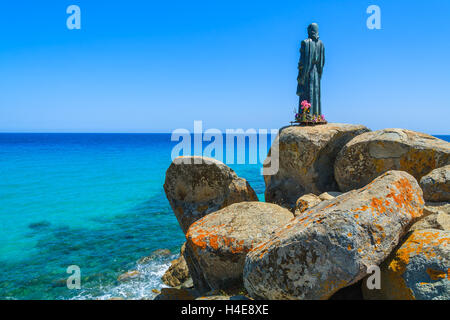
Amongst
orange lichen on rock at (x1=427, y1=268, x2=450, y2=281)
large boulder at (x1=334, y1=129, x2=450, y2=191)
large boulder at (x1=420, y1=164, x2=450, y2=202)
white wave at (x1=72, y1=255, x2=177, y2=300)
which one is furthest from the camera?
white wave at (x1=72, y1=255, x2=177, y2=300)

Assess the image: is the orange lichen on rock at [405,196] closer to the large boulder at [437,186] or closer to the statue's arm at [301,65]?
the large boulder at [437,186]

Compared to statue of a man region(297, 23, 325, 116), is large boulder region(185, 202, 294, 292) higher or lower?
lower

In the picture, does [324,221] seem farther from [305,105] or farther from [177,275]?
[177,275]

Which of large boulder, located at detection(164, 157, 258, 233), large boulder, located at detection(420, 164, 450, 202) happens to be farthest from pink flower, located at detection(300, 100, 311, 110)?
large boulder, located at detection(420, 164, 450, 202)

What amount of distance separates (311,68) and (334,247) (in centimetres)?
1008

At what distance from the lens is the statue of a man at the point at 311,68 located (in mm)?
12648

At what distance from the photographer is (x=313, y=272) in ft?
14.2

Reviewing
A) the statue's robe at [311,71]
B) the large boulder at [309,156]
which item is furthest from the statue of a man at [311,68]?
the large boulder at [309,156]

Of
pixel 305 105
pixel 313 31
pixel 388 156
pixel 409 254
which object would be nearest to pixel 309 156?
pixel 305 105

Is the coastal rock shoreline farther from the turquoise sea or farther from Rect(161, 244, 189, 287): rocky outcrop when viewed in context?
the turquoise sea

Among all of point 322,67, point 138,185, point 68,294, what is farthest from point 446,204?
point 138,185

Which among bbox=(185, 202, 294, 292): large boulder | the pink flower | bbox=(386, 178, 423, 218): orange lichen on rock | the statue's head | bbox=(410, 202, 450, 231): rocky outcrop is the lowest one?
bbox=(185, 202, 294, 292): large boulder

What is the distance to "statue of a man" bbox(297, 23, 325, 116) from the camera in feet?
41.5

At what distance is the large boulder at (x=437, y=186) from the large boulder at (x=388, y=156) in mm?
1404
